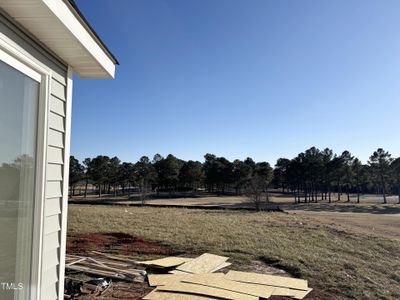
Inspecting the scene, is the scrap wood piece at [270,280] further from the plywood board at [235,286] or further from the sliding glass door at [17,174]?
the sliding glass door at [17,174]

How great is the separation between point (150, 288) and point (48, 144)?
3834mm

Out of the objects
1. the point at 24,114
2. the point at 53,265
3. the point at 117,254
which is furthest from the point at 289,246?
the point at 24,114

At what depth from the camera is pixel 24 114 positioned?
2.33m

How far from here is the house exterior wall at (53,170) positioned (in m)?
2.48

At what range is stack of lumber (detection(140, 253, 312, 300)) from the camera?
200 inches

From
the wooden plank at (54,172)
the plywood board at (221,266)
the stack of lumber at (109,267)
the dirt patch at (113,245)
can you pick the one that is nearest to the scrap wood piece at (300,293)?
the plywood board at (221,266)

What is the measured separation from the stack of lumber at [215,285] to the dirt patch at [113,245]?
1802mm

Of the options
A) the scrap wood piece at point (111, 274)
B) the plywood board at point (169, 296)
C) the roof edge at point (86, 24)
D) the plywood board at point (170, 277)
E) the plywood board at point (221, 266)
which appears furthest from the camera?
the plywood board at point (221, 266)

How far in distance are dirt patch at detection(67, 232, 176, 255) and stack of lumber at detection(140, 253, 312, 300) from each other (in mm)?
1802

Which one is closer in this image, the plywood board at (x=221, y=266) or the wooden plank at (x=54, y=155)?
the wooden plank at (x=54, y=155)

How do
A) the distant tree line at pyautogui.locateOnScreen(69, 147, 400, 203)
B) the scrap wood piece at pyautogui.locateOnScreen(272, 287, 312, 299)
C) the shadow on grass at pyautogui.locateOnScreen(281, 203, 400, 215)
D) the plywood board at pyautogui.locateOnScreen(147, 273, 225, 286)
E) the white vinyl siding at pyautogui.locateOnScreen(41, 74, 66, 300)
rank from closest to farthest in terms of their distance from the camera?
the white vinyl siding at pyautogui.locateOnScreen(41, 74, 66, 300) → the scrap wood piece at pyautogui.locateOnScreen(272, 287, 312, 299) → the plywood board at pyautogui.locateOnScreen(147, 273, 225, 286) → the shadow on grass at pyautogui.locateOnScreen(281, 203, 400, 215) → the distant tree line at pyautogui.locateOnScreen(69, 147, 400, 203)

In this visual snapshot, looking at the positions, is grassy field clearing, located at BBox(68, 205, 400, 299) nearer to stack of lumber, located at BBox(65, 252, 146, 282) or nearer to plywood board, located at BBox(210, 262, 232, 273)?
plywood board, located at BBox(210, 262, 232, 273)

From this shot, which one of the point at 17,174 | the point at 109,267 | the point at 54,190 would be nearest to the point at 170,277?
the point at 109,267

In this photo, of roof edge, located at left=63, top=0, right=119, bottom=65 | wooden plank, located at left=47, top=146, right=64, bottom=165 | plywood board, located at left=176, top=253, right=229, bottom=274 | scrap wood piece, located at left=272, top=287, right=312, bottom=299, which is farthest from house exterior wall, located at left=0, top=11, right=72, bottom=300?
plywood board, located at left=176, top=253, right=229, bottom=274
